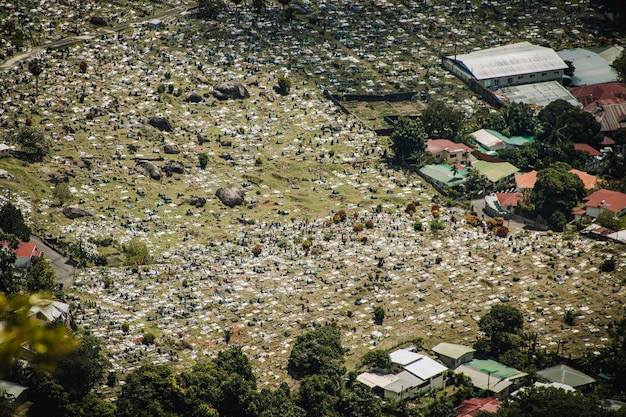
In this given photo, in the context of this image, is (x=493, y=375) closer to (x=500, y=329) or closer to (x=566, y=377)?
(x=500, y=329)

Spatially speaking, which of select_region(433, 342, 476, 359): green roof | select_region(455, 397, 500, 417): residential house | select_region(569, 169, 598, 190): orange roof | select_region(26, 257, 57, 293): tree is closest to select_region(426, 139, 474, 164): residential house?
select_region(569, 169, 598, 190): orange roof

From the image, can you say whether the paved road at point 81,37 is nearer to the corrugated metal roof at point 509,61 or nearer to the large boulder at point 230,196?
the large boulder at point 230,196

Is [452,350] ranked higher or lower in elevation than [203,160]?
lower

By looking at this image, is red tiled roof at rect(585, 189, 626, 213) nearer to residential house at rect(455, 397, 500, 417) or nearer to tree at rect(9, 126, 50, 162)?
residential house at rect(455, 397, 500, 417)

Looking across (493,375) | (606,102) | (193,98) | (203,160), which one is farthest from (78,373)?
(606,102)

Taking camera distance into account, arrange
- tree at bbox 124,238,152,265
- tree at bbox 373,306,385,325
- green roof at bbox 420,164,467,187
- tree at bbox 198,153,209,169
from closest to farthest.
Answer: tree at bbox 373,306,385,325 < tree at bbox 124,238,152,265 < tree at bbox 198,153,209,169 < green roof at bbox 420,164,467,187
